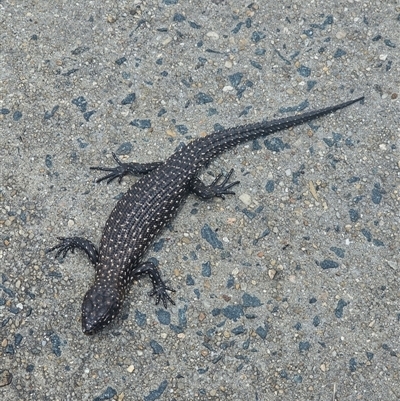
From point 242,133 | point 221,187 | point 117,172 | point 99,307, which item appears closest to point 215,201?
point 221,187

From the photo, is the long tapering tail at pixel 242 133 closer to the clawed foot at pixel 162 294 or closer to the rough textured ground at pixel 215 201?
the rough textured ground at pixel 215 201

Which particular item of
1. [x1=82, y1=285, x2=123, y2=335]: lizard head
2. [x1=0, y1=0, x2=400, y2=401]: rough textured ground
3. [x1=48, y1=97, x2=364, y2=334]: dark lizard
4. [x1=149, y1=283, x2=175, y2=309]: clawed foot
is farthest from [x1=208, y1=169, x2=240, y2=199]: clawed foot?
[x1=82, y1=285, x2=123, y2=335]: lizard head

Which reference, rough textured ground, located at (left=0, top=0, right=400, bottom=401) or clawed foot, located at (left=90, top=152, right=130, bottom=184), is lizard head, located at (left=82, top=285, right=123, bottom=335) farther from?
clawed foot, located at (left=90, top=152, right=130, bottom=184)

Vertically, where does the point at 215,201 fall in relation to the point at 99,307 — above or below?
above

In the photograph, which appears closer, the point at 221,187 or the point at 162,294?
the point at 162,294

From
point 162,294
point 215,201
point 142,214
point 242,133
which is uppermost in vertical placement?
point 242,133

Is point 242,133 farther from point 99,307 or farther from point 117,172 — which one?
point 99,307

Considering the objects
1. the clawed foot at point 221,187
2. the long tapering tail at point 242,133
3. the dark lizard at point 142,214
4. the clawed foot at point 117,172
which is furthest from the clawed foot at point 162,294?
the long tapering tail at point 242,133
